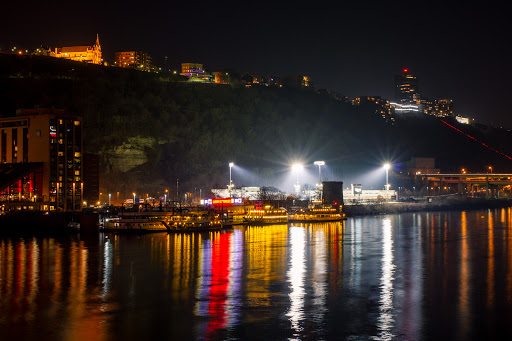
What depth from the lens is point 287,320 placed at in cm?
1470

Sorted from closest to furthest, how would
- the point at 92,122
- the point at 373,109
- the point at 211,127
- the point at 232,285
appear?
the point at 232,285 → the point at 92,122 → the point at 211,127 → the point at 373,109

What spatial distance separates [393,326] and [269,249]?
1520 centimetres

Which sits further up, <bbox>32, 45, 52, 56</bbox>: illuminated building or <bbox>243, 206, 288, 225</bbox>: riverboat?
<bbox>32, 45, 52, 56</bbox>: illuminated building

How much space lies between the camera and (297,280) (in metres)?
20.5

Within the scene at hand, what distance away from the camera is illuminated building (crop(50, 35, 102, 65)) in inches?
3250

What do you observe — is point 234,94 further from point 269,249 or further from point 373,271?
point 373,271

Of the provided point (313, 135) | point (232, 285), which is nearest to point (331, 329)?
point (232, 285)

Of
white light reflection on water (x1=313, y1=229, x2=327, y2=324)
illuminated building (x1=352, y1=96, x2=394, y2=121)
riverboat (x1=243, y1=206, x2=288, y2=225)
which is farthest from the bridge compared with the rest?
white light reflection on water (x1=313, y1=229, x2=327, y2=324)

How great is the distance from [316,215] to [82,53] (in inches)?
1888

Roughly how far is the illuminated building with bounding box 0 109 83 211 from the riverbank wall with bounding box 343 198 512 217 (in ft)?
93.4

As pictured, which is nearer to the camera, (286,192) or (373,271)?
(373,271)

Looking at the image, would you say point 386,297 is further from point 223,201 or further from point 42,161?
point 42,161

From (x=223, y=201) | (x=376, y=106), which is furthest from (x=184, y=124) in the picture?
(x=376, y=106)

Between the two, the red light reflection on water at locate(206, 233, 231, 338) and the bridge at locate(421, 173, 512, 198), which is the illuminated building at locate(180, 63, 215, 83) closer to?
the bridge at locate(421, 173, 512, 198)
